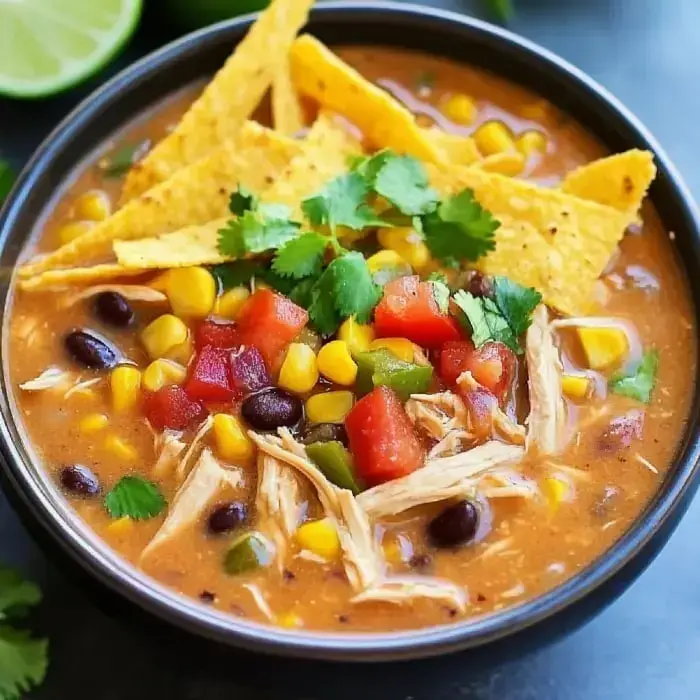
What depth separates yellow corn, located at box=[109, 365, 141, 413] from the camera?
290 centimetres

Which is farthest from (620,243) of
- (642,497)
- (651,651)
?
(651,651)

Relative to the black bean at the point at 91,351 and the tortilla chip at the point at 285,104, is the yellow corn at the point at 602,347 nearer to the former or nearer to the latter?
the tortilla chip at the point at 285,104

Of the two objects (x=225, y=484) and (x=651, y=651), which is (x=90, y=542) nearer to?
(x=225, y=484)

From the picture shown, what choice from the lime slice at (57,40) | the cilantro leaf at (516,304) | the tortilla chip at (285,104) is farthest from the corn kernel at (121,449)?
the lime slice at (57,40)

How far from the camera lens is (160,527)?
2715mm

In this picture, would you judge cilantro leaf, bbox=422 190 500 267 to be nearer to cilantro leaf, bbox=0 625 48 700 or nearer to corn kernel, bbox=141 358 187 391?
corn kernel, bbox=141 358 187 391

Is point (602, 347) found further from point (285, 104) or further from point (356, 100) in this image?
point (285, 104)

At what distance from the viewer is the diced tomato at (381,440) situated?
106 inches

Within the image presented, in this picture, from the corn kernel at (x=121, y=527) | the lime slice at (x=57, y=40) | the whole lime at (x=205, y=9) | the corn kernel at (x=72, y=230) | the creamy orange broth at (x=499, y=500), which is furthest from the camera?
the whole lime at (x=205, y=9)

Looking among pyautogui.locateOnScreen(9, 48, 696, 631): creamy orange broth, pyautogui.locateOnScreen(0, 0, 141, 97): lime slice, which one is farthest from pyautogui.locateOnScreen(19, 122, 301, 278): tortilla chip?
pyautogui.locateOnScreen(0, 0, 141, 97): lime slice

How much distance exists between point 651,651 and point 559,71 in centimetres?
166

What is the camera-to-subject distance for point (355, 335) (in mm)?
2910

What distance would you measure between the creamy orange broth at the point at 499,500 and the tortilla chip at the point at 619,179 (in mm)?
138

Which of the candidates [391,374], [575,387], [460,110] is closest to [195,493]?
[391,374]
